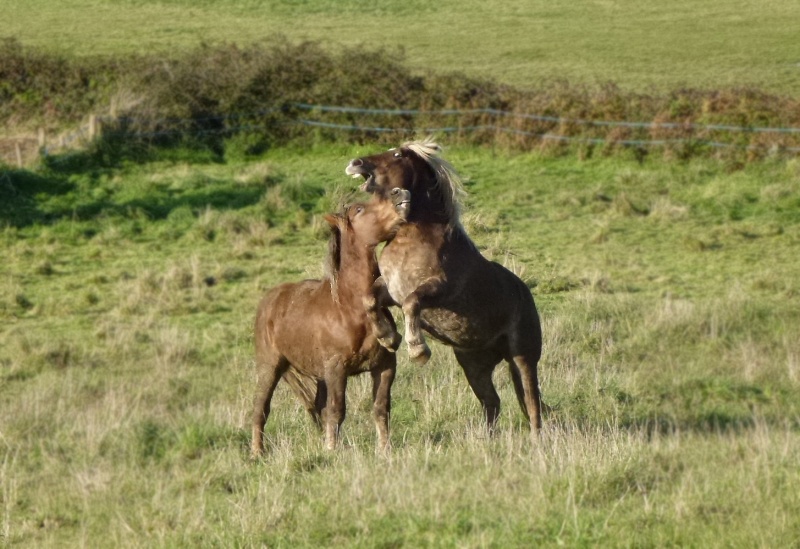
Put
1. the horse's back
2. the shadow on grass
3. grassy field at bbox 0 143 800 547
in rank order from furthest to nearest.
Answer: the shadow on grass
the horse's back
grassy field at bbox 0 143 800 547

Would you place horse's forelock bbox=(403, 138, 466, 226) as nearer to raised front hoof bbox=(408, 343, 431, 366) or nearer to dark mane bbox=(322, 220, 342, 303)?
dark mane bbox=(322, 220, 342, 303)

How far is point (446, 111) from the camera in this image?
22.9 metres

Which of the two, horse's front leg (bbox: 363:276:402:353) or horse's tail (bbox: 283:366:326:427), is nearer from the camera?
horse's front leg (bbox: 363:276:402:353)

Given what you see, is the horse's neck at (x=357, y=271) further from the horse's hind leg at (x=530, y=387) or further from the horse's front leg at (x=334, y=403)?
the horse's hind leg at (x=530, y=387)

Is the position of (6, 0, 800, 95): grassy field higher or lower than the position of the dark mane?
lower

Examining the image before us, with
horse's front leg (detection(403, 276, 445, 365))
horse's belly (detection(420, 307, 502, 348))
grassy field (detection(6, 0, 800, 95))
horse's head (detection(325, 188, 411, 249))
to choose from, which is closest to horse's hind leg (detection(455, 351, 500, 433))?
horse's belly (detection(420, 307, 502, 348))

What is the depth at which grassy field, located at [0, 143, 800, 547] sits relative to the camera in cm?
640

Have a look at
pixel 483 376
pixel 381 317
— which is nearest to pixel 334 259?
pixel 381 317

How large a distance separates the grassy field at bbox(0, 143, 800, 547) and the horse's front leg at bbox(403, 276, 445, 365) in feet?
2.03

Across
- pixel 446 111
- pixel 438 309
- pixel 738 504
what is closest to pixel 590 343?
pixel 438 309

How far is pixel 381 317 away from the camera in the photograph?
7625 mm

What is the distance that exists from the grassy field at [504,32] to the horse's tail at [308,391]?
18.4m

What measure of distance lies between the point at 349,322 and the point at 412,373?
3151mm

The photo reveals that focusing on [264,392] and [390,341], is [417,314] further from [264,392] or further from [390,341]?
[264,392]
